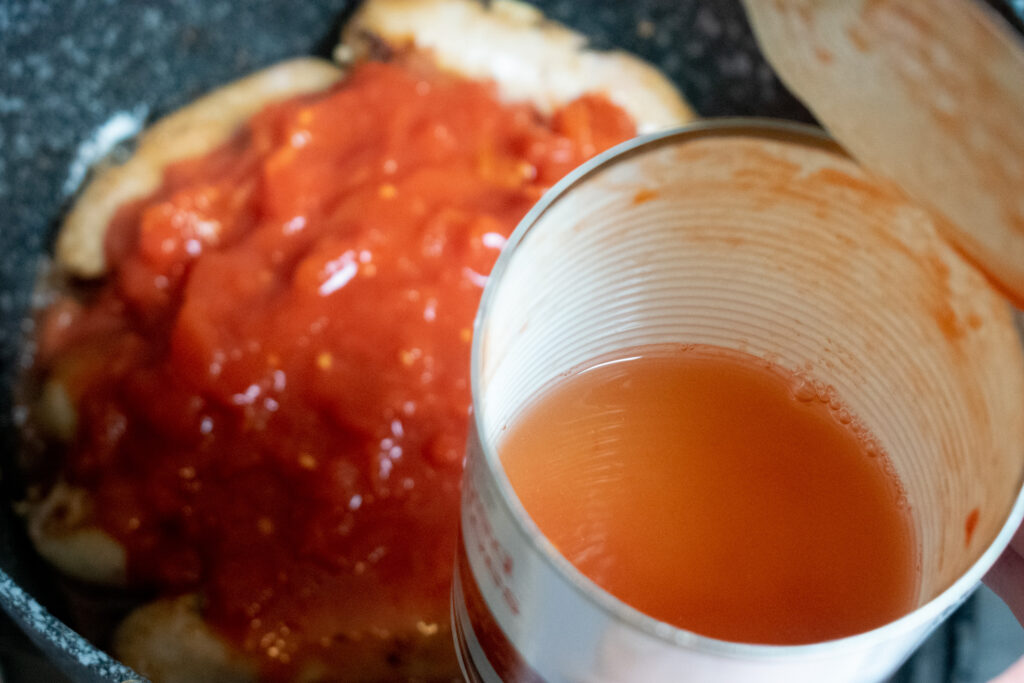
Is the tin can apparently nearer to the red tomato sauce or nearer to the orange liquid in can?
the orange liquid in can

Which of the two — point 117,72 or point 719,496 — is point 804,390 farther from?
point 117,72

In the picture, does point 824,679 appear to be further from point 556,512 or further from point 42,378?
point 42,378

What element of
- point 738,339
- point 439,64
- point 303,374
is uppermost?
point 738,339

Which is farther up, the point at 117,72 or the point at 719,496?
the point at 719,496

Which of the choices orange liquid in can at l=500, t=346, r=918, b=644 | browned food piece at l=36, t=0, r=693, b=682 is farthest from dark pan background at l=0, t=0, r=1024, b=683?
orange liquid in can at l=500, t=346, r=918, b=644

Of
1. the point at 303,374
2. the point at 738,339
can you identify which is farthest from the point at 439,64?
the point at 738,339
